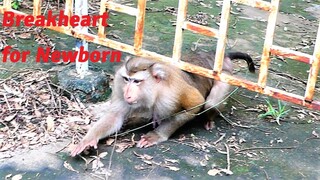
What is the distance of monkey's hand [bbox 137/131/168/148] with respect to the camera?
179 inches

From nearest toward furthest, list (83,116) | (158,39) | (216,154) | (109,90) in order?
1. (216,154)
2. (83,116)
3. (109,90)
4. (158,39)

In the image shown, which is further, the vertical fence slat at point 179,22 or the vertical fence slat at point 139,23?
the vertical fence slat at point 139,23

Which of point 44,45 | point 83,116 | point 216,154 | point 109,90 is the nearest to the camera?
point 216,154

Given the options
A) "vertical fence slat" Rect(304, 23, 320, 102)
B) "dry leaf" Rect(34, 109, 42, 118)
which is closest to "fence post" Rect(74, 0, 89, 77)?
"dry leaf" Rect(34, 109, 42, 118)

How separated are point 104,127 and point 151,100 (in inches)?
16.7

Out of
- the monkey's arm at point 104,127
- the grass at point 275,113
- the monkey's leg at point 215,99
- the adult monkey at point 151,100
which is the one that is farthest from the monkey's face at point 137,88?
the grass at point 275,113

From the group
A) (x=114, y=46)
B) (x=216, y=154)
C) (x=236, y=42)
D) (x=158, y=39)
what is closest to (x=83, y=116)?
(x=114, y=46)

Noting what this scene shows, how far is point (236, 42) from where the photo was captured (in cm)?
691

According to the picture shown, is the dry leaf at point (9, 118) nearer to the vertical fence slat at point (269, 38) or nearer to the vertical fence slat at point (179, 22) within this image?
the vertical fence slat at point (179, 22)

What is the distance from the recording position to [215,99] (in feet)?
16.3

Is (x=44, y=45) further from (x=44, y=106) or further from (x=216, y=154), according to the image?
(x=216, y=154)

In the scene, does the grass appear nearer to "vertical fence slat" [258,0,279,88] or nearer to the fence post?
"vertical fence slat" [258,0,279,88]

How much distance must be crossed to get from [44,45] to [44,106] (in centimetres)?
146

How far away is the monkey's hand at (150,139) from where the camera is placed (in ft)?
14.9
